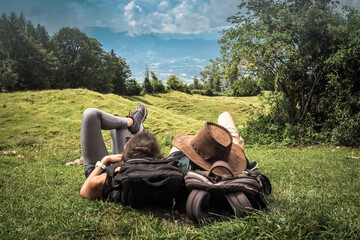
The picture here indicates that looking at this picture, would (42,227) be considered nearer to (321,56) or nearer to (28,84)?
(321,56)

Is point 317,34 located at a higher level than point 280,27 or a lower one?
lower

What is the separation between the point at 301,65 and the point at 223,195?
7593 mm

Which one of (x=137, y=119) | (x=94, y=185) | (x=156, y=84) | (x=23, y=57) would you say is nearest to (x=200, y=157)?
(x=94, y=185)

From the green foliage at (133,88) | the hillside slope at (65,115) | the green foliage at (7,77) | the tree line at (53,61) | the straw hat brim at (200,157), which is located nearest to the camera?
the straw hat brim at (200,157)

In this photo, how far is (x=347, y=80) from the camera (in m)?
7.18

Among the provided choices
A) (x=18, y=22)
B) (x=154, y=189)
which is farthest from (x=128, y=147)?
(x=18, y=22)

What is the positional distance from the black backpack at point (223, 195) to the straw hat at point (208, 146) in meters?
0.46

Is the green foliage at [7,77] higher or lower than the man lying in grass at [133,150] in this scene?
higher

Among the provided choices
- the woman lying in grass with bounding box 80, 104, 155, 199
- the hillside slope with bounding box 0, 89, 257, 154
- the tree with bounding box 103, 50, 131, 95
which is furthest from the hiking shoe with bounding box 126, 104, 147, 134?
the tree with bounding box 103, 50, 131, 95

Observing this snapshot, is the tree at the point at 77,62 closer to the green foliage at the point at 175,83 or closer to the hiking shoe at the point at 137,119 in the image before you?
the green foliage at the point at 175,83

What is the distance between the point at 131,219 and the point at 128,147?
2.80ft

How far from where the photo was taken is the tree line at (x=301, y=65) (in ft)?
23.5

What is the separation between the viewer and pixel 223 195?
6.44 feet

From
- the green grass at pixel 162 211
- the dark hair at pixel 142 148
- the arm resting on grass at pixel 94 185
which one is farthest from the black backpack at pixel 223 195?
the arm resting on grass at pixel 94 185
